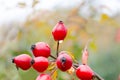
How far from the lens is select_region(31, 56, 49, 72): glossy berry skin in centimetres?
191

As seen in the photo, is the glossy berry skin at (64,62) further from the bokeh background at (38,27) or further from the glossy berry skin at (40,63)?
the bokeh background at (38,27)

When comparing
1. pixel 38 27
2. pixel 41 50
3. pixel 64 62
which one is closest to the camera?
pixel 64 62

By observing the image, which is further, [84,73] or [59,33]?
[59,33]

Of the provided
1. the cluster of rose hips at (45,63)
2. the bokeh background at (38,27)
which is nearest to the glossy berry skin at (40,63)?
the cluster of rose hips at (45,63)

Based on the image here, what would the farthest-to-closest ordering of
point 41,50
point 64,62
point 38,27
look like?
point 38,27 → point 41,50 → point 64,62

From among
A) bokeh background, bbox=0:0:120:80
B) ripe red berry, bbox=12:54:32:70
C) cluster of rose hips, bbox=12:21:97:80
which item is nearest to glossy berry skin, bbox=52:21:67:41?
cluster of rose hips, bbox=12:21:97:80

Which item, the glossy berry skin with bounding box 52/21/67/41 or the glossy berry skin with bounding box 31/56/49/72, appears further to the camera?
the glossy berry skin with bounding box 52/21/67/41

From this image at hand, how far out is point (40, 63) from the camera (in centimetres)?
189

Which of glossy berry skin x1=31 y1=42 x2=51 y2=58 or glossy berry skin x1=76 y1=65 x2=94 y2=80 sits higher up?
glossy berry skin x1=31 y1=42 x2=51 y2=58

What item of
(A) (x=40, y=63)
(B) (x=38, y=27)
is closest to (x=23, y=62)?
(A) (x=40, y=63)

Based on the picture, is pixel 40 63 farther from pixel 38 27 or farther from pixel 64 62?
pixel 38 27

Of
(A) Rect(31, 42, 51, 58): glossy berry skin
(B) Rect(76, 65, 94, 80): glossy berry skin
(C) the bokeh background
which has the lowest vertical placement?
(C) the bokeh background

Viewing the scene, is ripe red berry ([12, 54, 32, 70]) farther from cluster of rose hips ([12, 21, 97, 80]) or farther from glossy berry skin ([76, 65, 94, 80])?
glossy berry skin ([76, 65, 94, 80])

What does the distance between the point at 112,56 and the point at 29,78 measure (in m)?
3.70
